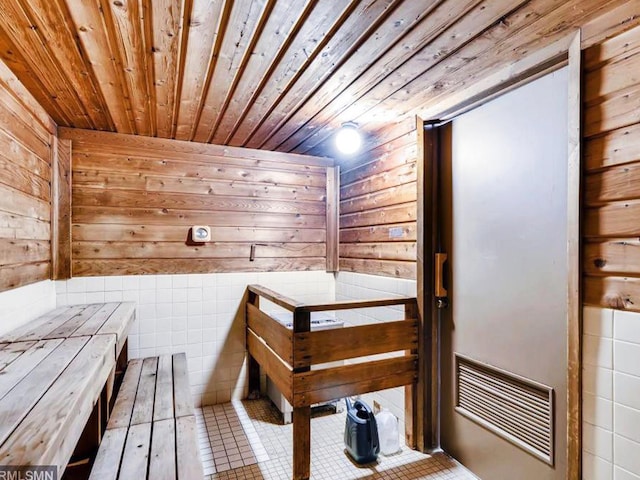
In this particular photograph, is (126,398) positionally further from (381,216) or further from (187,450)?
(381,216)

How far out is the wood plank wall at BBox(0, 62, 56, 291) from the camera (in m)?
1.74

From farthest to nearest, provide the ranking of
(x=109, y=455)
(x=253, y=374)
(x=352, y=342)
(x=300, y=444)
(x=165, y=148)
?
(x=253, y=374) → (x=165, y=148) → (x=352, y=342) → (x=300, y=444) → (x=109, y=455)

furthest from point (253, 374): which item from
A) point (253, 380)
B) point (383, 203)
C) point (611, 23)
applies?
point (611, 23)

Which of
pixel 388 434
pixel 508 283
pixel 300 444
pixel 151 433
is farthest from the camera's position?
pixel 388 434

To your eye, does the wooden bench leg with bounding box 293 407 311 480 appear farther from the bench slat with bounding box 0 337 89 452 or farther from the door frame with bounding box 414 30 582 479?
the bench slat with bounding box 0 337 89 452

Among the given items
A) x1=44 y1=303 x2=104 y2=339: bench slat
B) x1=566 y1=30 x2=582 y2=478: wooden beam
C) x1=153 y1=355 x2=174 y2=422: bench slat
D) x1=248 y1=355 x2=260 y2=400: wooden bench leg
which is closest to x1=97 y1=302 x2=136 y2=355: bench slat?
x1=44 y1=303 x2=104 y2=339: bench slat

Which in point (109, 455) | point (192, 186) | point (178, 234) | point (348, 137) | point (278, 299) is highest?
point (348, 137)

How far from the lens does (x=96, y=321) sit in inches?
80.4

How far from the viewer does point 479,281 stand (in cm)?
205

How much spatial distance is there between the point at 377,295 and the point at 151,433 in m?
1.77

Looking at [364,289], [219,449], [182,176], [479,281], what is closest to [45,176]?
[182,176]

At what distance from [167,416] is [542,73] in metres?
2.50

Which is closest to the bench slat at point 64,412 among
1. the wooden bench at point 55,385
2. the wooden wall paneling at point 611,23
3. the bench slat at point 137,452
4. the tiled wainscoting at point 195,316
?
the wooden bench at point 55,385

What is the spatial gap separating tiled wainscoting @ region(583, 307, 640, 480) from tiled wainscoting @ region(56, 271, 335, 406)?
2330mm
